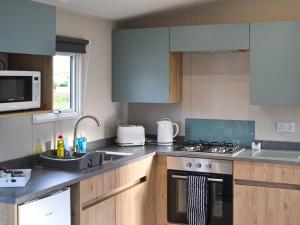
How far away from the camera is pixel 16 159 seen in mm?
3447

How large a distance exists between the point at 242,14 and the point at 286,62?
728 millimetres

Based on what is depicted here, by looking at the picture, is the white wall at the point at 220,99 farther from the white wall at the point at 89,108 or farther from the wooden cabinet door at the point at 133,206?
the wooden cabinet door at the point at 133,206

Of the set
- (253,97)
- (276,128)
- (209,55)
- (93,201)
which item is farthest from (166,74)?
(93,201)

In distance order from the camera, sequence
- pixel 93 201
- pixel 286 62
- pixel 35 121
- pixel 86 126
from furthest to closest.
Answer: pixel 86 126 → pixel 286 62 → pixel 35 121 → pixel 93 201

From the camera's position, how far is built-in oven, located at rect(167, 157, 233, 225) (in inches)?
159

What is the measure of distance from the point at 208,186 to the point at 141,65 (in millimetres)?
1328

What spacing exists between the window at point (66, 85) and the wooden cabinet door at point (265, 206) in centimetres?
160

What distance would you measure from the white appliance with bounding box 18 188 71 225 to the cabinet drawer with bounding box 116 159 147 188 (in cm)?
67

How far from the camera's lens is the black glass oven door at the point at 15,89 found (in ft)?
9.68

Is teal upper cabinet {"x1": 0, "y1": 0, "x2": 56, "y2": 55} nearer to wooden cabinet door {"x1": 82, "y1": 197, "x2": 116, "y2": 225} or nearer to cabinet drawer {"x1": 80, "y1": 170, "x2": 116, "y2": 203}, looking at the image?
cabinet drawer {"x1": 80, "y1": 170, "x2": 116, "y2": 203}

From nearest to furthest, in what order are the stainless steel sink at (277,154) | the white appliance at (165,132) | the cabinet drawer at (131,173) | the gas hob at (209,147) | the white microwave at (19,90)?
the white microwave at (19,90), the cabinet drawer at (131,173), the stainless steel sink at (277,154), the gas hob at (209,147), the white appliance at (165,132)

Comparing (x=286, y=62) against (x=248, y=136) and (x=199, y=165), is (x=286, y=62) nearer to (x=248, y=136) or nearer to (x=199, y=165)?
(x=248, y=136)

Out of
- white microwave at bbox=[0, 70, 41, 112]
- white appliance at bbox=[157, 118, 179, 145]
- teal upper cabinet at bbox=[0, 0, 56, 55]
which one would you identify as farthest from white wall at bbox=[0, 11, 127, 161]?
teal upper cabinet at bbox=[0, 0, 56, 55]

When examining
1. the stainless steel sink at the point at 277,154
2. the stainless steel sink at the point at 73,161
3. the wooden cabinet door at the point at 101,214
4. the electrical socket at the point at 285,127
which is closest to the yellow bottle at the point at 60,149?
the stainless steel sink at the point at 73,161
